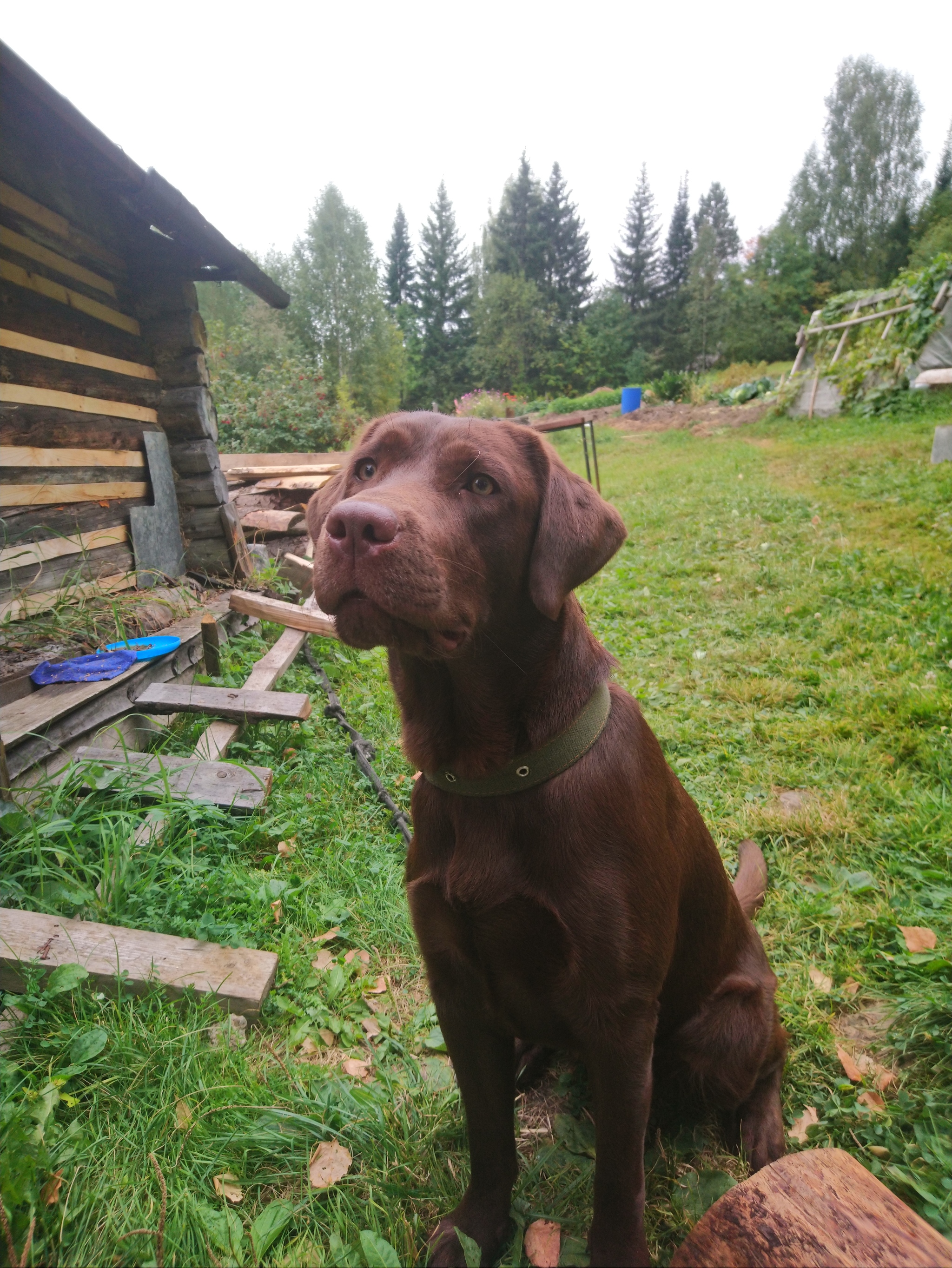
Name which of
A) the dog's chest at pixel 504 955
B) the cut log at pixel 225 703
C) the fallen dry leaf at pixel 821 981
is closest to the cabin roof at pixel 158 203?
the cut log at pixel 225 703

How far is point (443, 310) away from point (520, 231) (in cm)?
745

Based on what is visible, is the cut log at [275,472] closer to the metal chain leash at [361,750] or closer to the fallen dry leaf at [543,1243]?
the metal chain leash at [361,750]

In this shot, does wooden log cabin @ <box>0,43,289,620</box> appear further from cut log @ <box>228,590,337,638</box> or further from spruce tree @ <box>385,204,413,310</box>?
spruce tree @ <box>385,204,413,310</box>

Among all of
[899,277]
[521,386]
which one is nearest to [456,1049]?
[899,277]

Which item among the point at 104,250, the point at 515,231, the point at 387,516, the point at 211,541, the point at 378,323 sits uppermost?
the point at 515,231

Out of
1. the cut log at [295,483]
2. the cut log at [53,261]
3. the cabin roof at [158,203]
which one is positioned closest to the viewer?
the cabin roof at [158,203]

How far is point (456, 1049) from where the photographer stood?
158 centimetres

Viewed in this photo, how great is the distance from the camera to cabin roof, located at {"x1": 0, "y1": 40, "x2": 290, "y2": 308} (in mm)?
3295

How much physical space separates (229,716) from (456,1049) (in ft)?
8.61

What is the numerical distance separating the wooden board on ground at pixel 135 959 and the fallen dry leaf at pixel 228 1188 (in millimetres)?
503

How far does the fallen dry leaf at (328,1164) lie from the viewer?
1665 millimetres

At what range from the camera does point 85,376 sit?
4.88 m

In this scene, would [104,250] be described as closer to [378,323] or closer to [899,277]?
[899,277]

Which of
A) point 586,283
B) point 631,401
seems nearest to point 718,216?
point 586,283
